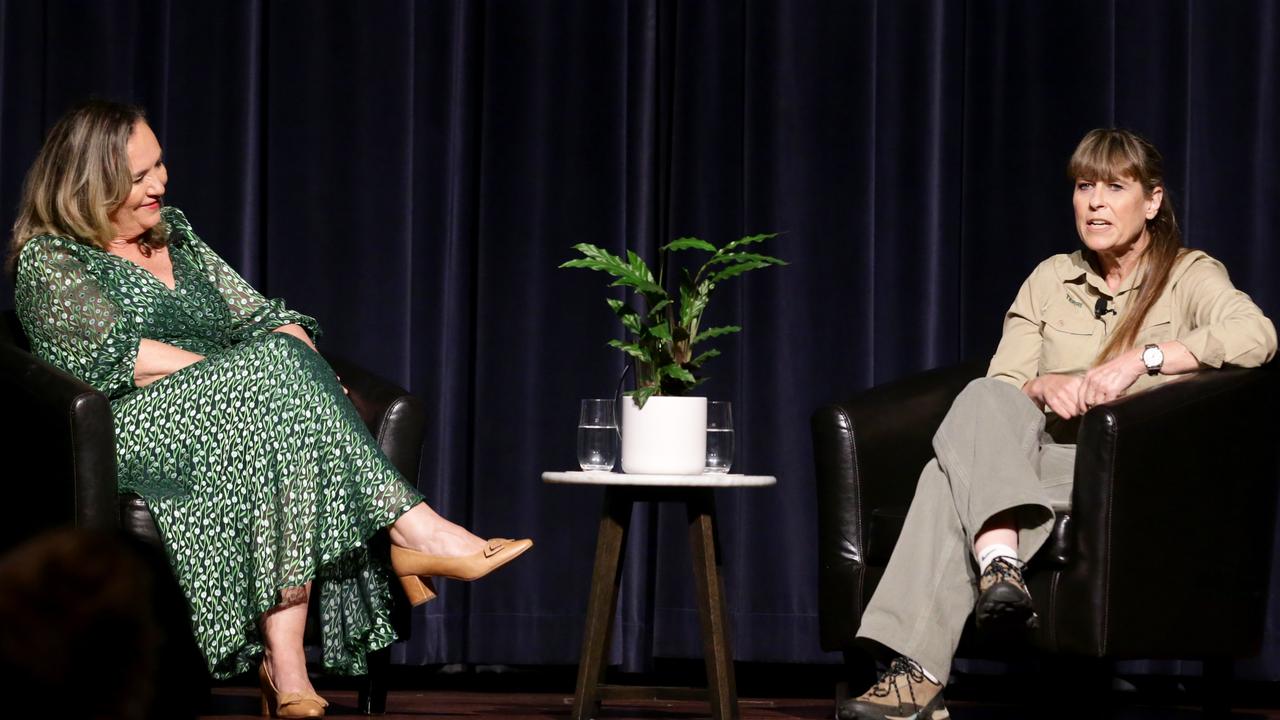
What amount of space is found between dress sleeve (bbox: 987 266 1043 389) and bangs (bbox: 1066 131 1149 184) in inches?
10.8

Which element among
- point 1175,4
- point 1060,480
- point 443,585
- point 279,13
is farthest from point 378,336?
point 1175,4

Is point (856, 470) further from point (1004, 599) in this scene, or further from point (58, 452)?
point (58, 452)

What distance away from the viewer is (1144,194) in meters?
2.84

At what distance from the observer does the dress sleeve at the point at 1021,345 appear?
2.96 metres

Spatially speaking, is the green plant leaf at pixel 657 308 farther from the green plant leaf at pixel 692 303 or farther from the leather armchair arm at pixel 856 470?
the leather armchair arm at pixel 856 470

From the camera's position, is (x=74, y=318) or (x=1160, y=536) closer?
(x=1160, y=536)

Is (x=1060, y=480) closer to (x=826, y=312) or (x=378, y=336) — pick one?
(x=826, y=312)

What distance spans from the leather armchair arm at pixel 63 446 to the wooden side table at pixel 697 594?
77 centimetres

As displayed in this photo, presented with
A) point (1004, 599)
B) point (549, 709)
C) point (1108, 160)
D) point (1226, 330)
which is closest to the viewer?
point (1004, 599)

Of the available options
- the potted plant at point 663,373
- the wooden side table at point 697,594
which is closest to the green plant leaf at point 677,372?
the potted plant at point 663,373

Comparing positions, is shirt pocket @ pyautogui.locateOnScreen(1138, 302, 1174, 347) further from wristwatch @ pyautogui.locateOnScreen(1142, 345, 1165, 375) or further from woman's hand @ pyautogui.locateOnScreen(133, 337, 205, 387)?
woman's hand @ pyautogui.locateOnScreen(133, 337, 205, 387)

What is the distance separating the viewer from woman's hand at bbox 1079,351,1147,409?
8.68 feet

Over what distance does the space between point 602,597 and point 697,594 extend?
18 cm

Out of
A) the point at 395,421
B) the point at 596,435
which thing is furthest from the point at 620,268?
the point at 395,421
